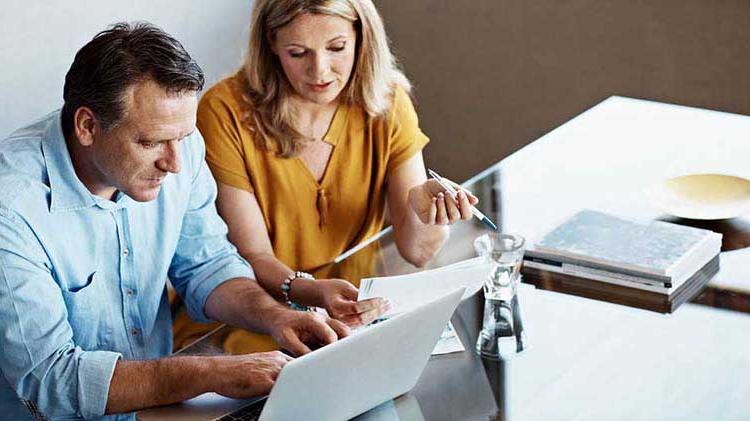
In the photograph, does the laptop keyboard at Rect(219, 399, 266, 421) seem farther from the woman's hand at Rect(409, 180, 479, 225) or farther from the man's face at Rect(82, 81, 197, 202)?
the woman's hand at Rect(409, 180, 479, 225)

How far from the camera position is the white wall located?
123 inches

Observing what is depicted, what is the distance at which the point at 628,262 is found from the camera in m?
2.20

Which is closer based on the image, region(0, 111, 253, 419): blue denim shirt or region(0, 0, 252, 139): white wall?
region(0, 111, 253, 419): blue denim shirt

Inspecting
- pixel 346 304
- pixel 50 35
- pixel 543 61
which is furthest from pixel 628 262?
pixel 543 61

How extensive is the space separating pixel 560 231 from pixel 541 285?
0.57 ft

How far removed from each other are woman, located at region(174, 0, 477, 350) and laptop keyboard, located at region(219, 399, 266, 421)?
561 millimetres

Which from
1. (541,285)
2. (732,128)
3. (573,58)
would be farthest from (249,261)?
(573,58)

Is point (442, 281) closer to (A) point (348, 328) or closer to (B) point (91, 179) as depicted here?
(A) point (348, 328)

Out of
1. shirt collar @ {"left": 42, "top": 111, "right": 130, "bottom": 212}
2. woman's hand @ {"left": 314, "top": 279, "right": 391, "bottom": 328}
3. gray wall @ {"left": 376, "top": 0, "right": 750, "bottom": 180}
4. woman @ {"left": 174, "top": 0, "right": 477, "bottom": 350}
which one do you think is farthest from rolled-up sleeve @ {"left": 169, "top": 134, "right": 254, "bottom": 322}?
gray wall @ {"left": 376, "top": 0, "right": 750, "bottom": 180}

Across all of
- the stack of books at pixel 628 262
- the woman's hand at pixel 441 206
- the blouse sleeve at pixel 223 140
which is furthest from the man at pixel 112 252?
the stack of books at pixel 628 262

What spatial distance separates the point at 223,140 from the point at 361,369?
0.97 meters

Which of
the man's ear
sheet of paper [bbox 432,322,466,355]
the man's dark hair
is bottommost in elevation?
sheet of paper [bbox 432,322,466,355]

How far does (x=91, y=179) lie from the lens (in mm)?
2059

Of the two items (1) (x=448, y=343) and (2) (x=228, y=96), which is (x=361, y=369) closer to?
(1) (x=448, y=343)
